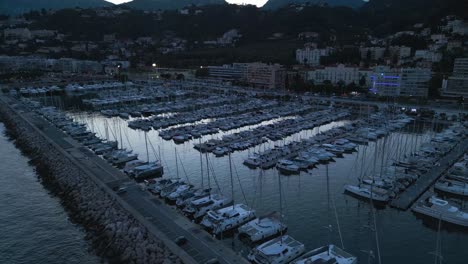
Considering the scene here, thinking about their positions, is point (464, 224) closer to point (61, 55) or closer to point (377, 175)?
point (377, 175)

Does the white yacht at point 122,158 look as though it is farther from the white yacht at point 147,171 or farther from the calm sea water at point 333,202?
the white yacht at point 147,171

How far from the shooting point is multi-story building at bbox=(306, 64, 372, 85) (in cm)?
4866

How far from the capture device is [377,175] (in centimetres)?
1911

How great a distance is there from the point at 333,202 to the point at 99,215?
10660 millimetres

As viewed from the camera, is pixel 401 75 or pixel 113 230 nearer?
pixel 113 230

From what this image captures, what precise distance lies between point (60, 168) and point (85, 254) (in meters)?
8.48

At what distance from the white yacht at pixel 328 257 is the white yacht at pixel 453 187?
8627 mm

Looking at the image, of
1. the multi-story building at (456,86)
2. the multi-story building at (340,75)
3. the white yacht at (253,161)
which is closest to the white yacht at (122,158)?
the white yacht at (253,161)

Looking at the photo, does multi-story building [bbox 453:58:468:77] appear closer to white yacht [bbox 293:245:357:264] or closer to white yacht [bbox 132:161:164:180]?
white yacht [bbox 132:161:164:180]

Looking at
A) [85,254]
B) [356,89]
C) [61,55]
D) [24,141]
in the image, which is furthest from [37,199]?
[61,55]

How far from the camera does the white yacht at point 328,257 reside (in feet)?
36.3

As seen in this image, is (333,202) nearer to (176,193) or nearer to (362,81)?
(176,193)

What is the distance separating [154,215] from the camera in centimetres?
1377

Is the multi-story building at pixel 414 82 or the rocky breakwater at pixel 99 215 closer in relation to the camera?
the rocky breakwater at pixel 99 215
